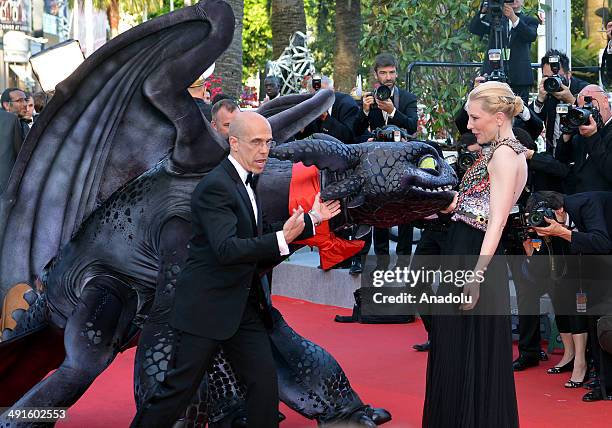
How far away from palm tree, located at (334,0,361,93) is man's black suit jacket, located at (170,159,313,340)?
615 inches

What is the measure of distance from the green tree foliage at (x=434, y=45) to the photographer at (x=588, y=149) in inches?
179

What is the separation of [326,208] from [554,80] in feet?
12.2

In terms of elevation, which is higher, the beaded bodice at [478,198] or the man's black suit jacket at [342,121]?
the beaded bodice at [478,198]

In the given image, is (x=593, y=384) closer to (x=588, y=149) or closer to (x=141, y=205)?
(x=588, y=149)

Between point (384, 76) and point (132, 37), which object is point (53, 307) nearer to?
point (132, 37)

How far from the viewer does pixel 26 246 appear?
556cm

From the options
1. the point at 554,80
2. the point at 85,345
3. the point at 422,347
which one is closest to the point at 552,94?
the point at 554,80

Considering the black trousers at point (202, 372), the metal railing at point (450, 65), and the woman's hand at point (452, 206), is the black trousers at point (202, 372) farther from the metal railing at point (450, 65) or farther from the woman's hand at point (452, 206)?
the metal railing at point (450, 65)

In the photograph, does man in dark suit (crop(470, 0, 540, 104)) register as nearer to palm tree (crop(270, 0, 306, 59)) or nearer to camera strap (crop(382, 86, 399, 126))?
camera strap (crop(382, 86, 399, 126))

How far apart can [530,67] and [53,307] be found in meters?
5.76

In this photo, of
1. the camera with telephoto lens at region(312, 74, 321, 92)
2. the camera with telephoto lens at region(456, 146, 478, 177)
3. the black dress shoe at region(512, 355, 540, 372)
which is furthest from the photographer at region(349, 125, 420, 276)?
the camera with telephoto lens at region(456, 146, 478, 177)

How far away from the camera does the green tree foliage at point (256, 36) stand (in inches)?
1484

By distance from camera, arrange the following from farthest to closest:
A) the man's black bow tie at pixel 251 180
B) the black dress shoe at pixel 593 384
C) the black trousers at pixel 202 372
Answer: the black dress shoe at pixel 593 384, the man's black bow tie at pixel 251 180, the black trousers at pixel 202 372

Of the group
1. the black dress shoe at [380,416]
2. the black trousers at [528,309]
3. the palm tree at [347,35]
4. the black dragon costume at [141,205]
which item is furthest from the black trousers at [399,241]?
the palm tree at [347,35]
